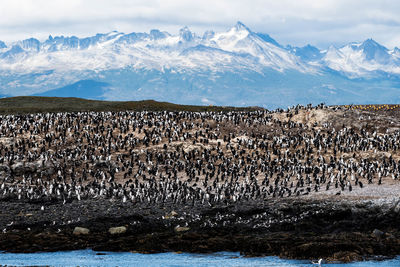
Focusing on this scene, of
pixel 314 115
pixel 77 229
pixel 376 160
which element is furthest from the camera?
pixel 314 115

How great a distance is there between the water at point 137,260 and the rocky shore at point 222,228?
28.8 inches

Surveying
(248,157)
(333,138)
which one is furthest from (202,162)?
(333,138)

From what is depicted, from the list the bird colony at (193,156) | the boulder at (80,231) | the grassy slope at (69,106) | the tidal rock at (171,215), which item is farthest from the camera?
the grassy slope at (69,106)

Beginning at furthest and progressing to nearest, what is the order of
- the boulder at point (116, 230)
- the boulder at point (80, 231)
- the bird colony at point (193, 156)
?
the bird colony at point (193, 156), the boulder at point (116, 230), the boulder at point (80, 231)

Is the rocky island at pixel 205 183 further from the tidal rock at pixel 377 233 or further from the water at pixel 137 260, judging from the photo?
the water at pixel 137 260

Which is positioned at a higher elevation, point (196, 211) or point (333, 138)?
point (333, 138)

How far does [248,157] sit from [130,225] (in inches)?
967

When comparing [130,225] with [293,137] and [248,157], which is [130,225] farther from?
[293,137]

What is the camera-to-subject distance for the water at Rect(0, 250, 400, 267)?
31.5 m

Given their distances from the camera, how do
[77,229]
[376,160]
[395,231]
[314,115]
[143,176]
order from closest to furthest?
[395,231] < [77,229] < [143,176] < [376,160] < [314,115]

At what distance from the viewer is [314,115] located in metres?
74.3

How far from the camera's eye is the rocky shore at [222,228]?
3312 cm

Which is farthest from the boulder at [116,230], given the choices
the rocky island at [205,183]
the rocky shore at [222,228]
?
the rocky island at [205,183]

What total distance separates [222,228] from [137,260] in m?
7.62
